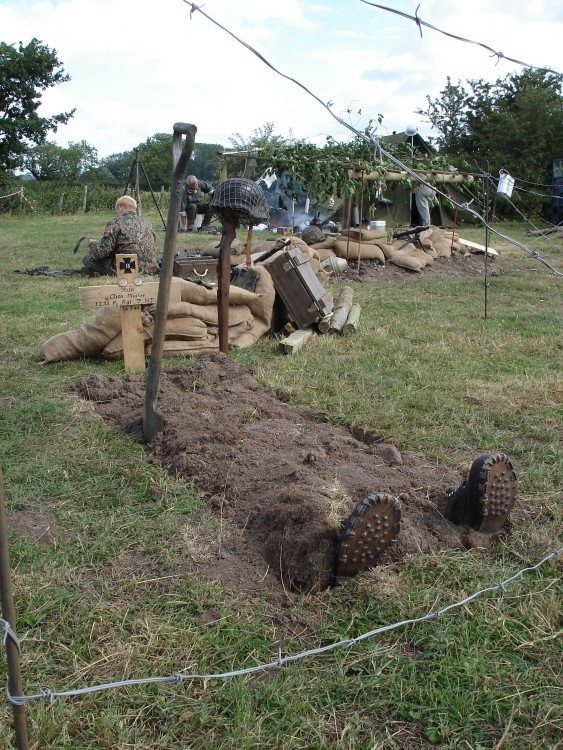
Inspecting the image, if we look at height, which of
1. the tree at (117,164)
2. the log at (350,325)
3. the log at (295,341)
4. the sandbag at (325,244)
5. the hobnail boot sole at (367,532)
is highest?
the tree at (117,164)

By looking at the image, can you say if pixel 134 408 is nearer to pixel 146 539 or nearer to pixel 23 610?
pixel 146 539

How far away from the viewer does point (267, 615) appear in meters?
2.54

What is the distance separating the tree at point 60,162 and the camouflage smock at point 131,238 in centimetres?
1352

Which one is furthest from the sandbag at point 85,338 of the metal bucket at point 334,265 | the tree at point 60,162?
the tree at point 60,162

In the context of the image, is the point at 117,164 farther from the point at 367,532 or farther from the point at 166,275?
the point at 367,532

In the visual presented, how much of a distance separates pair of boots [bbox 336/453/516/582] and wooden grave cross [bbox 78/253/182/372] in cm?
294

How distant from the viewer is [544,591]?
268cm

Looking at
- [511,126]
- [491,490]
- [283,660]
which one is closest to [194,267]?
[491,490]

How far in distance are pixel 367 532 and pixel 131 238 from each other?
22.2 feet

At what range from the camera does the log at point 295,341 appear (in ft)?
21.1

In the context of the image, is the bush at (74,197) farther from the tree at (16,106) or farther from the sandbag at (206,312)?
the sandbag at (206,312)

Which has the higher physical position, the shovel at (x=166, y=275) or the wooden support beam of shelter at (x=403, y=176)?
the wooden support beam of shelter at (x=403, y=176)

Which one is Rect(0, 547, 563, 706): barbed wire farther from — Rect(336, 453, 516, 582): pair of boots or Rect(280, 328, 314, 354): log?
Rect(280, 328, 314, 354): log

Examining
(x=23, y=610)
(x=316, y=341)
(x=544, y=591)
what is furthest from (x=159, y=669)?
(x=316, y=341)
